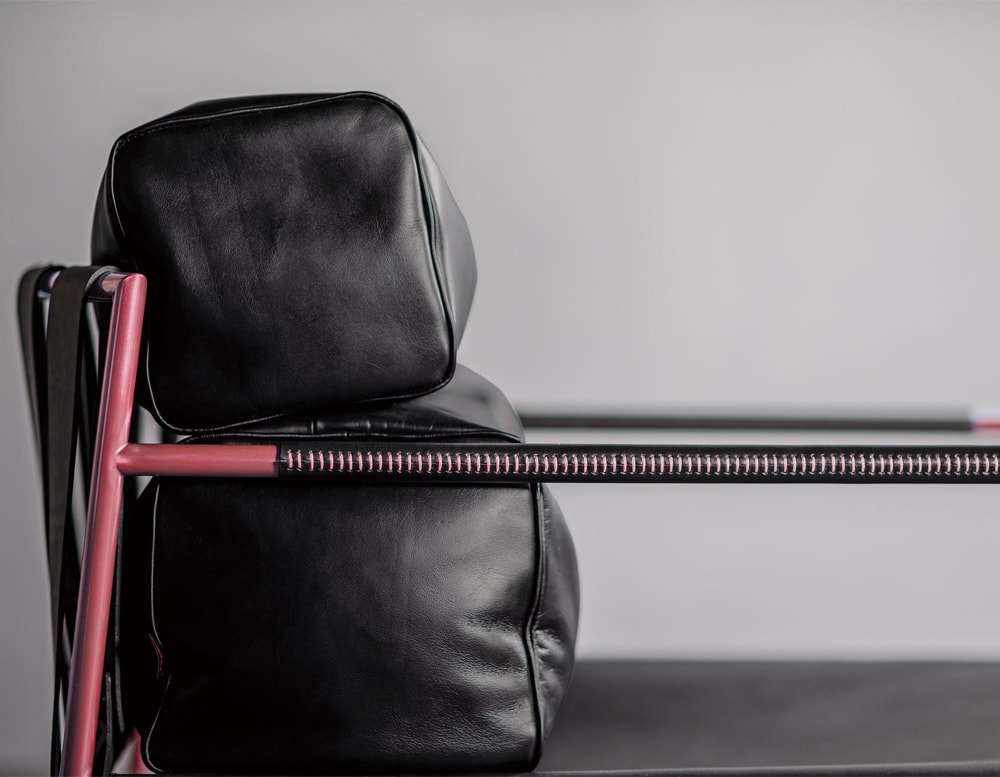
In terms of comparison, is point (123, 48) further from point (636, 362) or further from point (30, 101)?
point (636, 362)

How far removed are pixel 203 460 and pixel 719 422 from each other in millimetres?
708

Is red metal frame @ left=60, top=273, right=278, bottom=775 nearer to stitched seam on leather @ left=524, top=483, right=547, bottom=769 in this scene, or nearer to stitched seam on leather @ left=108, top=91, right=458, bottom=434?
stitched seam on leather @ left=108, top=91, right=458, bottom=434

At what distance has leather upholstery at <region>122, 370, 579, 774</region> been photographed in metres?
0.48

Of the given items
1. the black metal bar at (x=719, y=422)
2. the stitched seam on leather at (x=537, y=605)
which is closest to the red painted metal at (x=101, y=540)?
the stitched seam on leather at (x=537, y=605)

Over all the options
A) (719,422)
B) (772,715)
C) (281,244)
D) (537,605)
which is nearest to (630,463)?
(537,605)

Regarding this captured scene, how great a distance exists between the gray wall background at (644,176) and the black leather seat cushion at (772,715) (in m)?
0.43

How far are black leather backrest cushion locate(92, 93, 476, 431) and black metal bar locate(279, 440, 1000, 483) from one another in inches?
2.1

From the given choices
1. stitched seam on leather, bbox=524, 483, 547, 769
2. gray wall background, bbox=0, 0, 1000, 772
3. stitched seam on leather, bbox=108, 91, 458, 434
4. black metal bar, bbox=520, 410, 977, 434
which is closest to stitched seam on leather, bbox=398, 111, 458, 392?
stitched seam on leather, bbox=108, 91, 458, 434

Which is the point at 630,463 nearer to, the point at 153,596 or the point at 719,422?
the point at 153,596

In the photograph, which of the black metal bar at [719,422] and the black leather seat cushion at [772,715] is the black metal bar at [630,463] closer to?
the black leather seat cushion at [772,715]

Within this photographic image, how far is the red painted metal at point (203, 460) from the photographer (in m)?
0.45

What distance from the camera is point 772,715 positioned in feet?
2.52

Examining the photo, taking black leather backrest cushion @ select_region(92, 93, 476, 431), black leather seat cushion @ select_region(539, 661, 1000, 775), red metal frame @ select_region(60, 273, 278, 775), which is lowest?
black leather seat cushion @ select_region(539, 661, 1000, 775)

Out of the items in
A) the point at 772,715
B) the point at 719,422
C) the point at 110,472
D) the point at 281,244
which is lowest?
the point at 772,715
